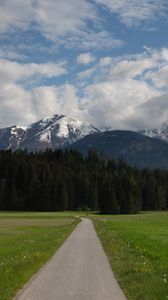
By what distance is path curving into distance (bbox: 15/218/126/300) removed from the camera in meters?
18.3

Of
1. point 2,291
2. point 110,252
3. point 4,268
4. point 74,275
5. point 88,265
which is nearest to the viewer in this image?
point 2,291

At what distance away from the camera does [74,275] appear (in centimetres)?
2394

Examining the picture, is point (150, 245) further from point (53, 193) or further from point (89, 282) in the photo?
point (53, 193)

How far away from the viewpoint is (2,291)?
19000 mm

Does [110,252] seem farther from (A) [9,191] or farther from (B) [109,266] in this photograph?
(A) [9,191]

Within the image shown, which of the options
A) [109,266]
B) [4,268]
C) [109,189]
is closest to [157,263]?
[109,266]

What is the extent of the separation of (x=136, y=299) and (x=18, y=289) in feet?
16.7

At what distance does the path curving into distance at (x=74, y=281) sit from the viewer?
18266 mm

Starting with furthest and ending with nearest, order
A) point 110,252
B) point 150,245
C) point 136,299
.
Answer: point 150,245 → point 110,252 → point 136,299

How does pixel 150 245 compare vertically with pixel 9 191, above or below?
below

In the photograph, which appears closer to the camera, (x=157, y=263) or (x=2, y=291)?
(x=2, y=291)

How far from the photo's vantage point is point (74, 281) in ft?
72.1

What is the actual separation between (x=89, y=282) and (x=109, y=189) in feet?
573

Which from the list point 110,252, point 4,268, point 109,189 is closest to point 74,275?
point 4,268
